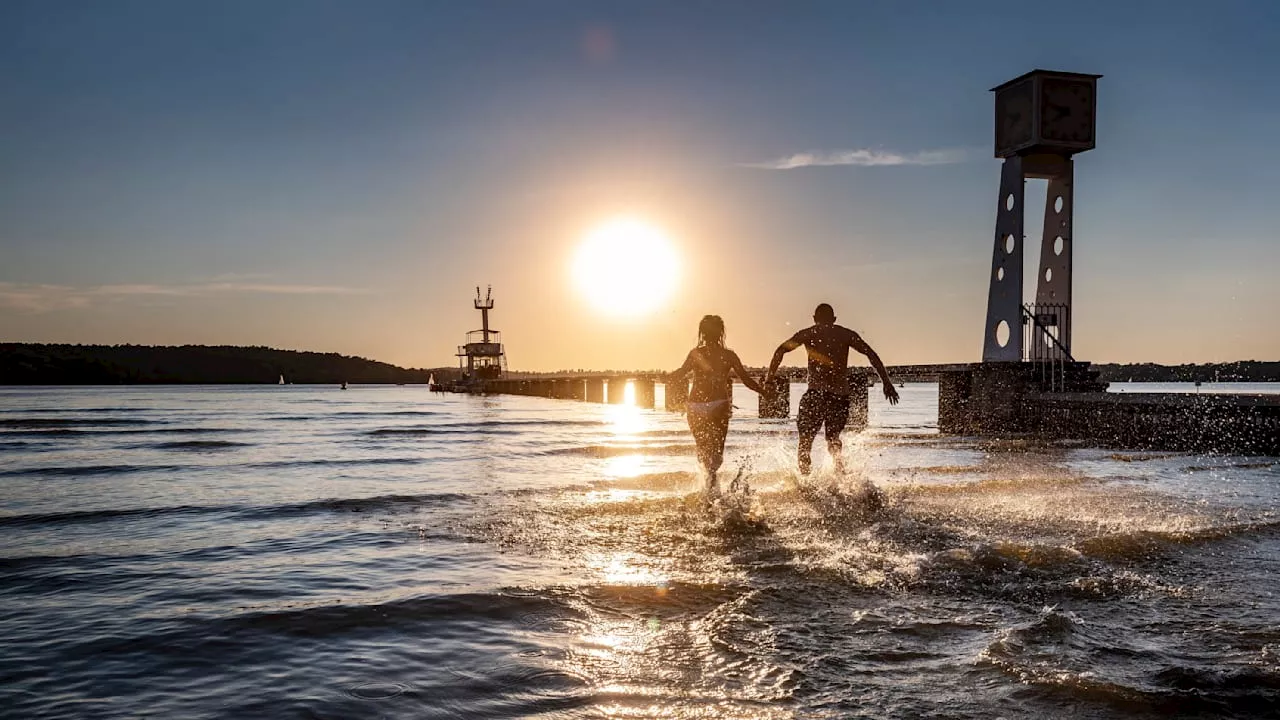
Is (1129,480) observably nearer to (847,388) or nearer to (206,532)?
(847,388)

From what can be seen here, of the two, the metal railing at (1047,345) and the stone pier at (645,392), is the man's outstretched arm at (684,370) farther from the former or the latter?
the stone pier at (645,392)

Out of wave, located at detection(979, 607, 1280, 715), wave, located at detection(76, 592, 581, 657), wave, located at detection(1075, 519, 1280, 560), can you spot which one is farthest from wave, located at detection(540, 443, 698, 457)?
wave, located at detection(979, 607, 1280, 715)

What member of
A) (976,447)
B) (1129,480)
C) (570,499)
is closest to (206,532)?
(570,499)

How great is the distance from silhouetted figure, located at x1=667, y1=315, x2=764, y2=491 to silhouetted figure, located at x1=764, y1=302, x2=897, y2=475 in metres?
0.92

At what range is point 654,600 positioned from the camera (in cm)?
486

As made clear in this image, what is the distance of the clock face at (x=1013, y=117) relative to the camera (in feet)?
63.3

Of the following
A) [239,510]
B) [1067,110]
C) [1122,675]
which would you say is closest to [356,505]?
[239,510]

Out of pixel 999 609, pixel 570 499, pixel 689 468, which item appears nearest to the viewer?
pixel 999 609

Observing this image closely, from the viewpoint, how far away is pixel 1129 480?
10.5 m

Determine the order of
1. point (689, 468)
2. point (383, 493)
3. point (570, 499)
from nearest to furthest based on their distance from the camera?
point (570, 499)
point (383, 493)
point (689, 468)

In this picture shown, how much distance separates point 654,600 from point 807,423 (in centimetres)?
502

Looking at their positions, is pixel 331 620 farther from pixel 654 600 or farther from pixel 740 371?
pixel 740 371

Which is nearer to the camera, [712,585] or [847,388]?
[712,585]

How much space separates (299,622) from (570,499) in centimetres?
489
